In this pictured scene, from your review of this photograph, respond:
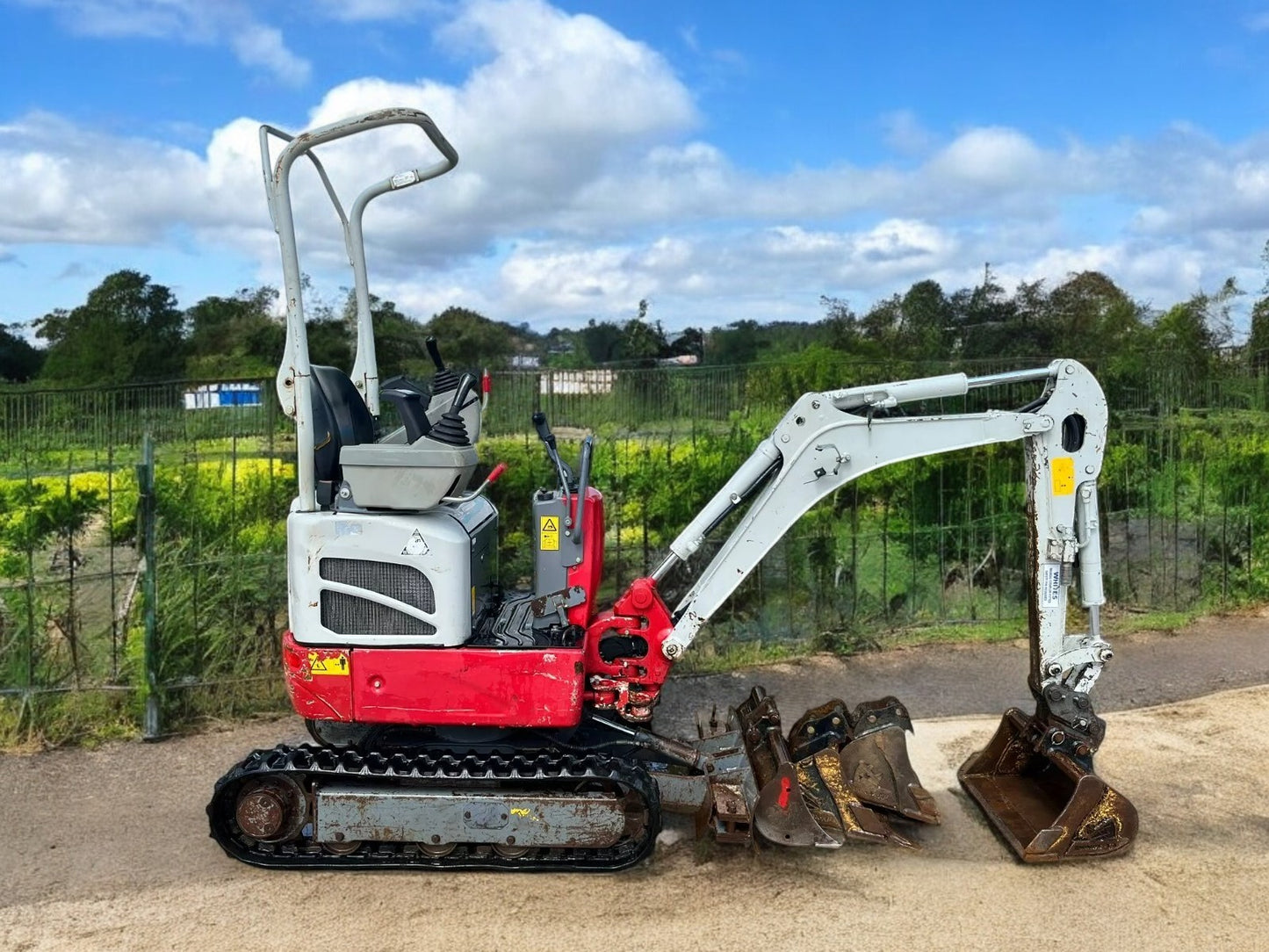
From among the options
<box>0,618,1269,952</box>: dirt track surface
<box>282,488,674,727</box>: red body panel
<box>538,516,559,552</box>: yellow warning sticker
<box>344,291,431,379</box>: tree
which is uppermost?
<box>344,291,431,379</box>: tree

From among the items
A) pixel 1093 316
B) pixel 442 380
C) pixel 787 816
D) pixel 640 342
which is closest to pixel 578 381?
pixel 442 380

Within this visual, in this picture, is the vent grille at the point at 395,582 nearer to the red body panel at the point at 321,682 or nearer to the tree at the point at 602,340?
the red body panel at the point at 321,682

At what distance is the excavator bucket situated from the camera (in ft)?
16.9

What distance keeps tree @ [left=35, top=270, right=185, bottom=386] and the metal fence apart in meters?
9.55

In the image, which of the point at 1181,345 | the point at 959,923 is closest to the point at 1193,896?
the point at 959,923

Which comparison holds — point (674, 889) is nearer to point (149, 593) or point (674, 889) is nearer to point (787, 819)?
point (787, 819)

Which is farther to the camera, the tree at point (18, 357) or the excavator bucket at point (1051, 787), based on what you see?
the tree at point (18, 357)

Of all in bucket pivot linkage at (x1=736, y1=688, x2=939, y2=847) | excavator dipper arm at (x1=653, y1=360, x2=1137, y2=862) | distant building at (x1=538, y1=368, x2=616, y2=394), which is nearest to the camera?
bucket pivot linkage at (x1=736, y1=688, x2=939, y2=847)

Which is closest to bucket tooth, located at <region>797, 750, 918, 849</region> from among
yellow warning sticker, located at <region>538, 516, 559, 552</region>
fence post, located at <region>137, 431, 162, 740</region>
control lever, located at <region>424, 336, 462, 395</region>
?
yellow warning sticker, located at <region>538, 516, 559, 552</region>

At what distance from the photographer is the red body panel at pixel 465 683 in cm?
517

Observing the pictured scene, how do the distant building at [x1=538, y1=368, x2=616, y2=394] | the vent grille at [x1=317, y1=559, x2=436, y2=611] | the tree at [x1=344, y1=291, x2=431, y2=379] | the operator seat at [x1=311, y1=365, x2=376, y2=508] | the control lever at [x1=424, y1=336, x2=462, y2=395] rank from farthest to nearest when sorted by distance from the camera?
the tree at [x1=344, y1=291, x2=431, y2=379] < the distant building at [x1=538, y1=368, x2=616, y2=394] < the control lever at [x1=424, y1=336, x2=462, y2=395] < the operator seat at [x1=311, y1=365, x2=376, y2=508] < the vent grille at [x1=317, y1=559, x2=436, y2=611]

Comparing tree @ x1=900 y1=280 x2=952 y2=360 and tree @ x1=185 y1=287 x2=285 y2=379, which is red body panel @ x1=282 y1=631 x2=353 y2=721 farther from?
tree @ x1=900 y1=280 x2=952 y2=360

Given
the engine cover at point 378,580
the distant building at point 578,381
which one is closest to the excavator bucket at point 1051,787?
the engine cover at point 378,580

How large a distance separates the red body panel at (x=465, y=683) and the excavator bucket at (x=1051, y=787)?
2.35m
